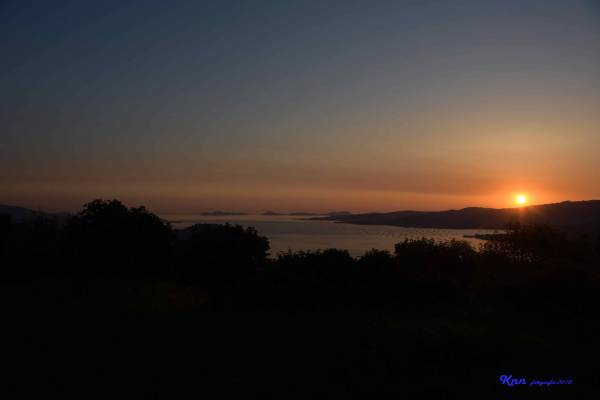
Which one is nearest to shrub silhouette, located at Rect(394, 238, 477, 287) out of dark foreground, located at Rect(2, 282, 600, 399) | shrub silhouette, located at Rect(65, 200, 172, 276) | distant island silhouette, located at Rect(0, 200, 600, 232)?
dark foreground, located at Rect(2, 282, 600, 399)

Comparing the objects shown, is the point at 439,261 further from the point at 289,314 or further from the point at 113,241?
the point at 113,241

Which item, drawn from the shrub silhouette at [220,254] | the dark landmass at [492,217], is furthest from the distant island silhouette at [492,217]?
the shrub silhouette at [220,254]

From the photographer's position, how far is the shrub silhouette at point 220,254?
70.9 ft

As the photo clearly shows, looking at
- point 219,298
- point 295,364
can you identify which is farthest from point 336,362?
point 219,298

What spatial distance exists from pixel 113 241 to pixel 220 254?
5.12 m

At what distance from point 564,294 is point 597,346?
18.0ft

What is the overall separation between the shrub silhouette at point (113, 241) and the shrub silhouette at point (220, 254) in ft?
5.45

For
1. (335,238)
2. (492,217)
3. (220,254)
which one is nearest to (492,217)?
(492,217)

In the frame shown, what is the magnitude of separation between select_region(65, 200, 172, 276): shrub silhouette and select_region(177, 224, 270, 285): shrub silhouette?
65.4 inches

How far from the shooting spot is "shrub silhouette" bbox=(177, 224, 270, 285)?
851 inches

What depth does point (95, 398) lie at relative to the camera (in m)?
7.61

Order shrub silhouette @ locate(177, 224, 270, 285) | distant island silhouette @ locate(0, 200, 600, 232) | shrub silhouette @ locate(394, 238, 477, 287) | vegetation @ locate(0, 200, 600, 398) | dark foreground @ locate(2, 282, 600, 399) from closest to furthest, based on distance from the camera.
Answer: dark foreground @ locate(2, 282, 600, 399), vegetation @ locate(0, 200, 600, 398), shrub silhouette @ locate(177, 224, 270, 285), shrub silhouette @ locate(394, 238, 477, 287), distant island silhouette @ locate(0, 200, 600, 232)

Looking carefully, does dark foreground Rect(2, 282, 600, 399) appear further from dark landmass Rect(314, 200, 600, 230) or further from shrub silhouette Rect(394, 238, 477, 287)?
dark landmass Rect(314, 200, 600, 230)

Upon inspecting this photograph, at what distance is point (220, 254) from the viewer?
79.6ft
